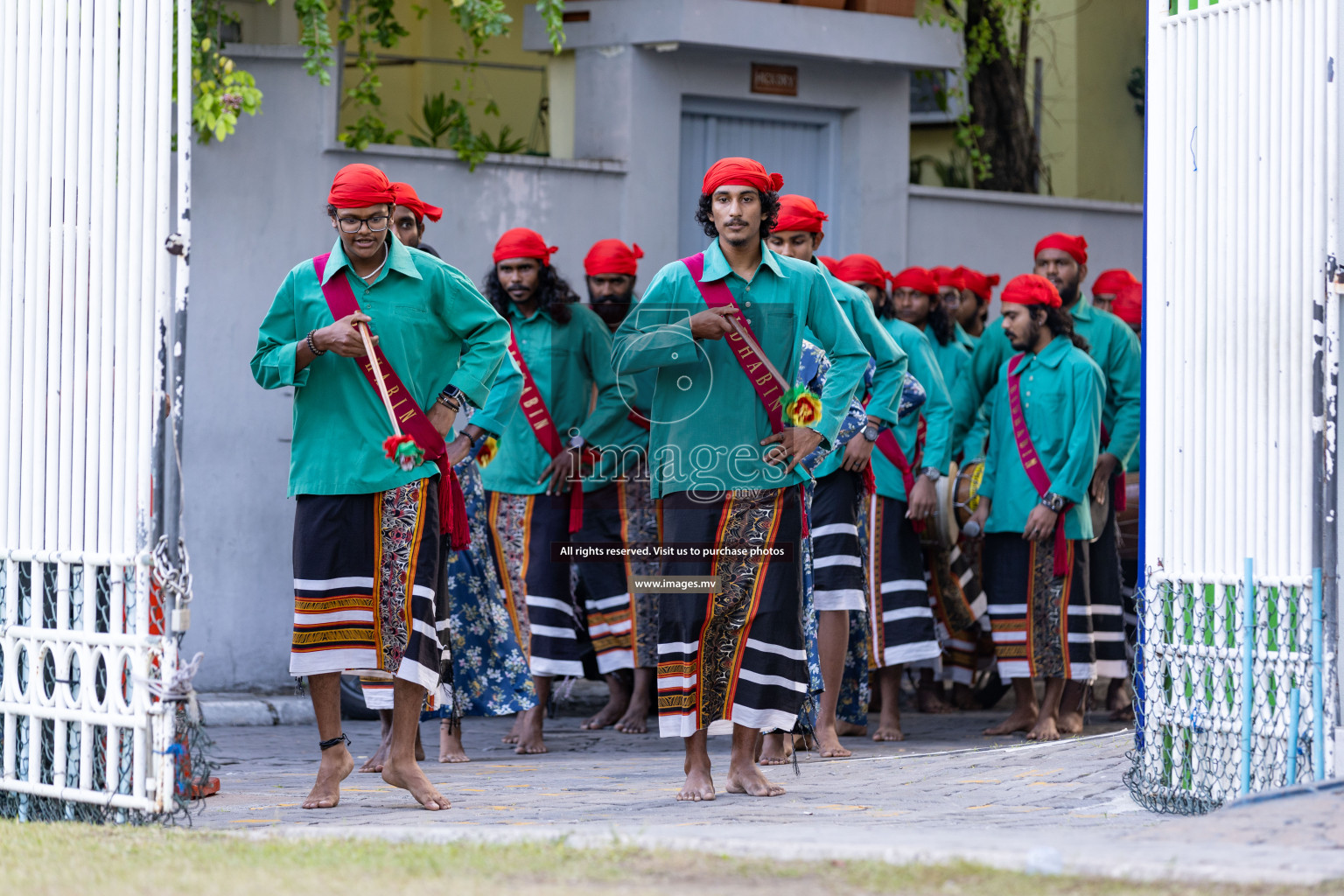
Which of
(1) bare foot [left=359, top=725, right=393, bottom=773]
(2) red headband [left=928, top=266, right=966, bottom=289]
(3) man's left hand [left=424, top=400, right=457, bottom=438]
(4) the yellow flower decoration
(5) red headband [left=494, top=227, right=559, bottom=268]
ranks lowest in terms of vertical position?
(1) bare foot [left=359, top=725, right=393, bottom=773]

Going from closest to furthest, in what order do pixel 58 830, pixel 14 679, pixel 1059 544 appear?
pixel 58 830
pixel 14 679
pixel 1059 544

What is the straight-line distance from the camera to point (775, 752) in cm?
750

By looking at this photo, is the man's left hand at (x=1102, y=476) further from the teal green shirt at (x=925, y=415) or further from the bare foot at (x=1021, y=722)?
the bare foot at (x=1021, y=722)

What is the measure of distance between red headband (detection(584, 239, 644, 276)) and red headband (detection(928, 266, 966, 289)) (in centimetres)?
225

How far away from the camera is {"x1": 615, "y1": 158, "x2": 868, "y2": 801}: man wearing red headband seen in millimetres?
6191

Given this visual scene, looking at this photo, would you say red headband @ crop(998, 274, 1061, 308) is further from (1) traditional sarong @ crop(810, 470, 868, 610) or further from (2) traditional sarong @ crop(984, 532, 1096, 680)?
(1) traditional sarong @ crop(810, 470, 868, 610)

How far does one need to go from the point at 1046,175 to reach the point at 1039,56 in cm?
114

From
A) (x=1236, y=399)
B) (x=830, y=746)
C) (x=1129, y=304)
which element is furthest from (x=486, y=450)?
(x=1129, y=304)

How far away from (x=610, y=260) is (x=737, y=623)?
3339 mm

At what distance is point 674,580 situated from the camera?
6195mm

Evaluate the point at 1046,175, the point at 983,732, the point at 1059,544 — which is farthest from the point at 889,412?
the point at 1046,175

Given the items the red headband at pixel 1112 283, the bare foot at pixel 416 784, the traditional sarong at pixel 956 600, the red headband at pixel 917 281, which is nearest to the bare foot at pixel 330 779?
the bare foot at pixel 416 784

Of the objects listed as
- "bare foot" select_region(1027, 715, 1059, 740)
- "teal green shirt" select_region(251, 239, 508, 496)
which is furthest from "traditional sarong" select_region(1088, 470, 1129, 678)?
"teal green shirt" select_region(251, 239, 508, 496)

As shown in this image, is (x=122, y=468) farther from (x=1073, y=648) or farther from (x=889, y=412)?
(x=1073, y=648)
